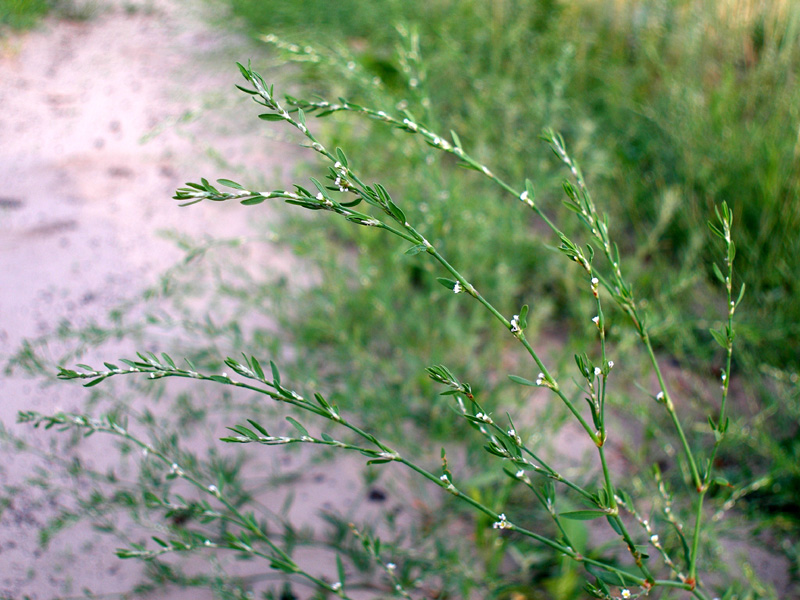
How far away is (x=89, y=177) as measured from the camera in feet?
8.19

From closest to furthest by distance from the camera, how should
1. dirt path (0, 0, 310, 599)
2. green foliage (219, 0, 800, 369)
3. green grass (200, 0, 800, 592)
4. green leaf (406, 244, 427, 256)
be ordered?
green leaf (406, 244, 427, 256), dirt path (0, 0, 310, 599), green grass (200, 0, 800, 592), green foliage (219, 0, 800, 369)

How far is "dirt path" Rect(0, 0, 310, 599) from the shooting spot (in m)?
1.57

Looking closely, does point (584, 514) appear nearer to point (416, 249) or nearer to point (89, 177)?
point (416, 249)

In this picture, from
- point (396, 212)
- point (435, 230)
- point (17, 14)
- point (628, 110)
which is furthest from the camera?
point (17, 14)

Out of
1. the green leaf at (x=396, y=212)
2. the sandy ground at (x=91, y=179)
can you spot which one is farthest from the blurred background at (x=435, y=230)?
the green leaf at (x=396, y=212)

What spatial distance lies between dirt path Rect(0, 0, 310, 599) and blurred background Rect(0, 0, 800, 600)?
1 centimetres

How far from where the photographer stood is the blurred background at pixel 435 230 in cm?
168

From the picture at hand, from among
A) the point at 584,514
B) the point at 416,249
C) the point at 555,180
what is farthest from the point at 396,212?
the point at 555,180

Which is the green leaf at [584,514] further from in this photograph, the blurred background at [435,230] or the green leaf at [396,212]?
the blurred background at [435,230]

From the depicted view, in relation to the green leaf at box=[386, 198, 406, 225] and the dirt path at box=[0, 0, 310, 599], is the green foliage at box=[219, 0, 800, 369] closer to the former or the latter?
the dirt path at box=[0, 0, 310, 599]

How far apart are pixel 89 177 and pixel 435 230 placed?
1.52 metres

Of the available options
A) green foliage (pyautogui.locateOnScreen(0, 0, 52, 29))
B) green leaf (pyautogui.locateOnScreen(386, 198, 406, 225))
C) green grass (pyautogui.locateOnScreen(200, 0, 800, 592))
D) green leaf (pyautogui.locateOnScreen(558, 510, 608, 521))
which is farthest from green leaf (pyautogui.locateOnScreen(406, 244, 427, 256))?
green foliage (pyautogui.locateOnScreen(0, 0, 52, 29))

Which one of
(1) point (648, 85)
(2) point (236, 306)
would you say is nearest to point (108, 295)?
(2) point (236, 306)

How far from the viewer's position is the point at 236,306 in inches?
85.3
